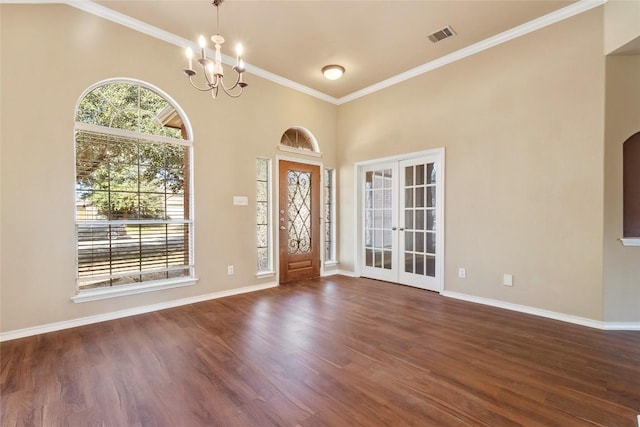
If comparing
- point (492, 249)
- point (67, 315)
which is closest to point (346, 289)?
point (492, 249)

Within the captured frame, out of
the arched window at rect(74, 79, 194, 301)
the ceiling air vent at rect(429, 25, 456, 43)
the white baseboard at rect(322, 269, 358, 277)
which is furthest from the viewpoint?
the white baseboard at rect(322, 269, 358, 277)

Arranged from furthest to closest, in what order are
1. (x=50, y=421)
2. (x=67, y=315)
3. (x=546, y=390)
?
(x=67, y=315) < (x=546, y=390) < (x=50, y=421)

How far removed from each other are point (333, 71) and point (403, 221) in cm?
254

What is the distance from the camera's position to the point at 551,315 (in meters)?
3.24

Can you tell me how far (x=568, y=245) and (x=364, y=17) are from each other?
3339mm

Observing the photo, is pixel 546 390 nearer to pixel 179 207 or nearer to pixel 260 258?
pixel 260 258

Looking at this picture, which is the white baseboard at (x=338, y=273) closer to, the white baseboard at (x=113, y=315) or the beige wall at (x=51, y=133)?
the white baseboard at (x=113, y=315)

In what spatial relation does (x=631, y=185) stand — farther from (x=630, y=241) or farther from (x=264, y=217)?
(x=264, y=217)

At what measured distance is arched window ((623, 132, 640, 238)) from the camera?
303cm

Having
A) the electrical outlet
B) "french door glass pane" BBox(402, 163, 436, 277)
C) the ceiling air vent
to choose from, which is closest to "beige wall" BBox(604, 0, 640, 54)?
the ceiling air vent

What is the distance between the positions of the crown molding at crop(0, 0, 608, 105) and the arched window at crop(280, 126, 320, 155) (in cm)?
69

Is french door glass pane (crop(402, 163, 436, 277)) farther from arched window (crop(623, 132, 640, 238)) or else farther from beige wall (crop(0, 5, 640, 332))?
arched window (crop(623, 132, 640, 238))

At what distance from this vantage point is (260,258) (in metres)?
4.66

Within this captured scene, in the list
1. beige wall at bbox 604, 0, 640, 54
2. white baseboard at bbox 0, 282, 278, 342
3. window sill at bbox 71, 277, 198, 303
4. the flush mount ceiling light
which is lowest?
white baseboard at bbox 0, 282, 278, 342
